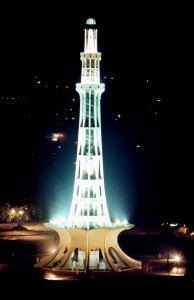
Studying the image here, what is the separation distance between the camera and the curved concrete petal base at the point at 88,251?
2417cm

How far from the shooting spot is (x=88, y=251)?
2425cm

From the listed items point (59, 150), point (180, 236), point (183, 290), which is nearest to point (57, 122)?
point (59, 150)

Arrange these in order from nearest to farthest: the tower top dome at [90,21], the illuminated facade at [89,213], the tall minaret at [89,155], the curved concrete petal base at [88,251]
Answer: the curved concrete petal base at [88,251]
the illuminated facade at [89,213]
the tall minaret at [89,155]
the tower top dome at [90,21]

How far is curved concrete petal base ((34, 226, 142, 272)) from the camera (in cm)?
2417

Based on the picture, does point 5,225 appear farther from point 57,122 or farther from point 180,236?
point 180,236

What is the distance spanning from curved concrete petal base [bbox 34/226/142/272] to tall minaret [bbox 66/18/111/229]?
108 centimetres

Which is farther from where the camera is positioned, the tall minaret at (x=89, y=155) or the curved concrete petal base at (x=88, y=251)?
the tall minaret at (x=89, y=155)

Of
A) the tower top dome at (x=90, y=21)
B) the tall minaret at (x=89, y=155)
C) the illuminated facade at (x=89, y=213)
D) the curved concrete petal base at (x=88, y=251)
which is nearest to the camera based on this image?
the curved concrete petal base at (x=88, y=251)

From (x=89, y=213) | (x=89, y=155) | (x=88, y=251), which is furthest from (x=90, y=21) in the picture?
(x=88, y=251)

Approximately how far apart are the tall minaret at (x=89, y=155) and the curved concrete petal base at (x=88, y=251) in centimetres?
108

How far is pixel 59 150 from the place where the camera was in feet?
161

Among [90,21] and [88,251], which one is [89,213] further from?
[90,21]

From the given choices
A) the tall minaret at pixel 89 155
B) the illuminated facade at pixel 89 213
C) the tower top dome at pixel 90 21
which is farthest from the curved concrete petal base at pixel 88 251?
the tower top dome at pixel 90 21

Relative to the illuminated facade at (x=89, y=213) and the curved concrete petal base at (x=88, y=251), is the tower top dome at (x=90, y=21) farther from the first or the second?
the curved concrete petal base at (x=88, y=251)
